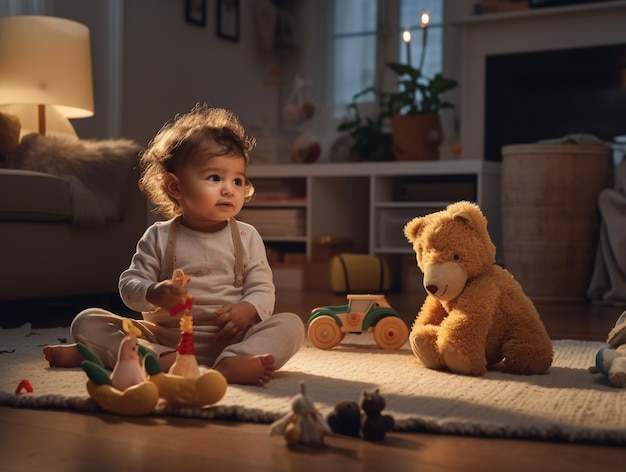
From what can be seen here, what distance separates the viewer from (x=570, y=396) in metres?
1.15

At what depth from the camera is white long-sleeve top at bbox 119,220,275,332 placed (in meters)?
1.38

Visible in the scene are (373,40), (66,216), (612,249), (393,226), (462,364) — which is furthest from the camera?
(373,40)

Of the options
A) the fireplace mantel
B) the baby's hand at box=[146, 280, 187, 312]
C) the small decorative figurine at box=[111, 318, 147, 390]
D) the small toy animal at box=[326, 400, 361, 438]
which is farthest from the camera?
the fireplace mantel

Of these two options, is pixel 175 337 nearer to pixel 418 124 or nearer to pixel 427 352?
pixel 427 352

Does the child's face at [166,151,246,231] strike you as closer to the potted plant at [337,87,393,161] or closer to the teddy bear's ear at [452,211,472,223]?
the teddy bear's ear at [452,211,472,223]

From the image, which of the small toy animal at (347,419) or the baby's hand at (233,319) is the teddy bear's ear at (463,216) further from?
the small toy animal at (347,419)

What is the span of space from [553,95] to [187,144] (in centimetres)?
306

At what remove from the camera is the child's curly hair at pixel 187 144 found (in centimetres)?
136

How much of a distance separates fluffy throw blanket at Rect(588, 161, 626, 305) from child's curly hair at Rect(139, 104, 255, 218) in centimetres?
186

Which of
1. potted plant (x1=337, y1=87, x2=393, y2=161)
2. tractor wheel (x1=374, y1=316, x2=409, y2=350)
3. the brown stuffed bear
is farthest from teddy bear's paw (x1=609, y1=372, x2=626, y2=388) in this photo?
potted plant (x1=337, y1=87, x2=393, y2=161)

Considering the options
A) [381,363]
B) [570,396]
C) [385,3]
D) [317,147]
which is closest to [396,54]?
[385,3]

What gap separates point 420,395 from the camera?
1143 millimetres

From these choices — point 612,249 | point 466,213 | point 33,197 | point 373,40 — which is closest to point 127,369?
point 466,213

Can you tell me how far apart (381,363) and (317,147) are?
247 cm
